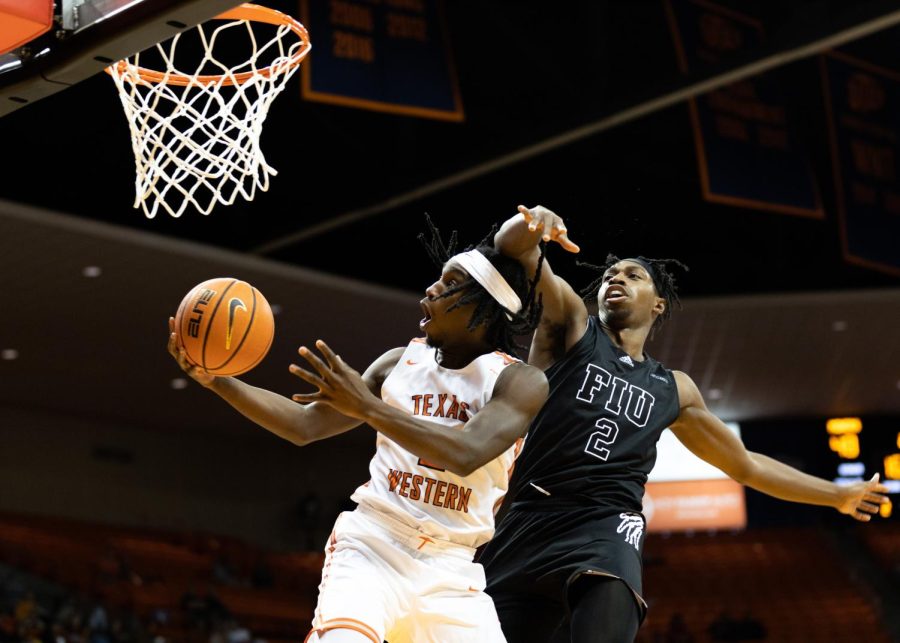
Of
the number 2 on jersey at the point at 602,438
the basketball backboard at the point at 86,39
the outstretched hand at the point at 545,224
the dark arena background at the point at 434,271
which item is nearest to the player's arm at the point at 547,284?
the outstretched hand at the point at 545,224

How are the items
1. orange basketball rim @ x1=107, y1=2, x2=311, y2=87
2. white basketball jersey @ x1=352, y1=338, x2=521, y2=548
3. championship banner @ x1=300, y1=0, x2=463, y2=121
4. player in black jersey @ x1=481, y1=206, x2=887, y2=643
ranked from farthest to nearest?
1. championship banner @ x1=300, y1=0, x2=463, y2=121
2. orange basketball rim @ x1=107, y1=2, x2=311, y2=87
3. player in black jersey @ x1=481, y1=206, x2=887, y2=643
4. white basketball jersey @ x1=352, y1=338, x2=521, y2=548

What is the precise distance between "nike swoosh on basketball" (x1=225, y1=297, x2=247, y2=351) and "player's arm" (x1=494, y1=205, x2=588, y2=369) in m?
0.85

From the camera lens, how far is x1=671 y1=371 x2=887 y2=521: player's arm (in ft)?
15.7

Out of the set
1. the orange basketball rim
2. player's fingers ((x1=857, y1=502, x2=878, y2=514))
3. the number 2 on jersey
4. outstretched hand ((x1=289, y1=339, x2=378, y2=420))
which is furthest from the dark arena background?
outstretched hand ((x1=289, y1=339, x2=378, y2=420))

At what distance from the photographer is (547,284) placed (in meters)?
4.24

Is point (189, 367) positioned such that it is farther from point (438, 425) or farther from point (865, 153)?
point (865, 153)

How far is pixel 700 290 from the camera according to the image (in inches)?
732

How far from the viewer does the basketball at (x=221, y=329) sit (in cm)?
372

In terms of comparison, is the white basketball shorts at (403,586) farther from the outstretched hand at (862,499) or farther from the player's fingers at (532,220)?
the outstretched hand at (862,499)

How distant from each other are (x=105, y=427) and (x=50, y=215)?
1025cm

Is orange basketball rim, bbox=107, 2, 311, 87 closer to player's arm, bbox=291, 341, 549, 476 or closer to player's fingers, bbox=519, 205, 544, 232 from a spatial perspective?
player's fingers, bbox=519, 205, 544, 232

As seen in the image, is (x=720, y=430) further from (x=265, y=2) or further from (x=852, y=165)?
(x=265, y=2)

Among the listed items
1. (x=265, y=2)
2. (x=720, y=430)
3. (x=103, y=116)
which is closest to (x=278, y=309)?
(x=103, y=116)

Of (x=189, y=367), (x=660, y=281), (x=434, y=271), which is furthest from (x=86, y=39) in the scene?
Answer: (x=434, y=271)
